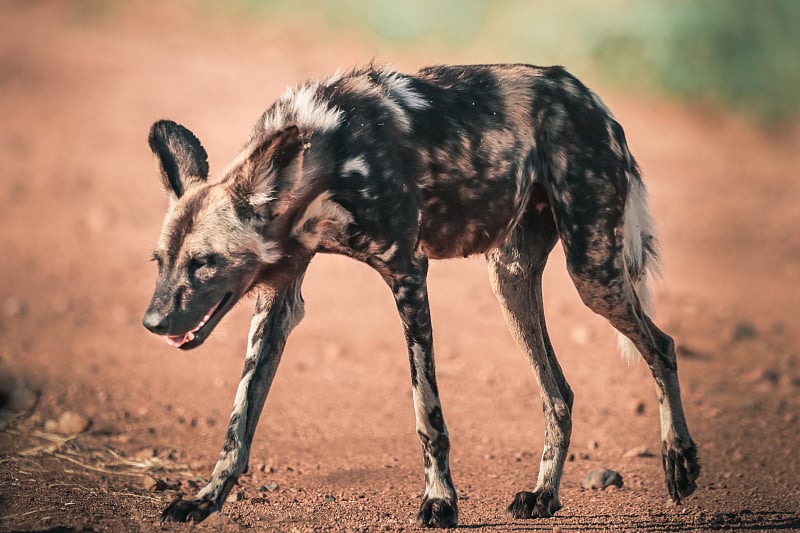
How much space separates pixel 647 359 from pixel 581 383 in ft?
6.77

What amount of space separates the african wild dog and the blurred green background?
27.4 ft

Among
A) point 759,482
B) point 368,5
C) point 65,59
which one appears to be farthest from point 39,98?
point 759,482

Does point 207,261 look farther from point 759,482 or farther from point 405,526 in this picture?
point 759,482

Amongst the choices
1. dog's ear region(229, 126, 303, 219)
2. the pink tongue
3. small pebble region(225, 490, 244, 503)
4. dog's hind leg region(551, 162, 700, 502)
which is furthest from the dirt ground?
dog's ear region(229, 126, 303, 219)

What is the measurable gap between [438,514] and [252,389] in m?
0.85

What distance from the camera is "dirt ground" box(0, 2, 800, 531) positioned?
15.4 ft

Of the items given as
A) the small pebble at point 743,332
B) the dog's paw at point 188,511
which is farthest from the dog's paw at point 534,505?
the small pebble at point 743,332

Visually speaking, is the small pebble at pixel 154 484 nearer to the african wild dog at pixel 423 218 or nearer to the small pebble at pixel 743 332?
the african wild dog at pixel 423 218

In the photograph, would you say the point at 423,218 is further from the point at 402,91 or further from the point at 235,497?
the point at 235,497

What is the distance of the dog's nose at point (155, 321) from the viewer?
3789 mm

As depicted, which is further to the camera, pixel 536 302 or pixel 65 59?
pixel 65 59

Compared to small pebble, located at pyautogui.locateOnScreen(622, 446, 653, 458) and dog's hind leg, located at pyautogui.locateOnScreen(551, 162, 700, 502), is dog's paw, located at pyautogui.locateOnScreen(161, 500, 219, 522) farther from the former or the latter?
small pebble, located at pyautogui.locateOnScreen(622, 446, 653, 458)

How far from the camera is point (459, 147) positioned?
14.4 ft

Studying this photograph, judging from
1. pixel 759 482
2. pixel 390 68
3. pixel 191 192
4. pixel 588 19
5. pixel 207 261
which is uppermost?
pixel 588 19
